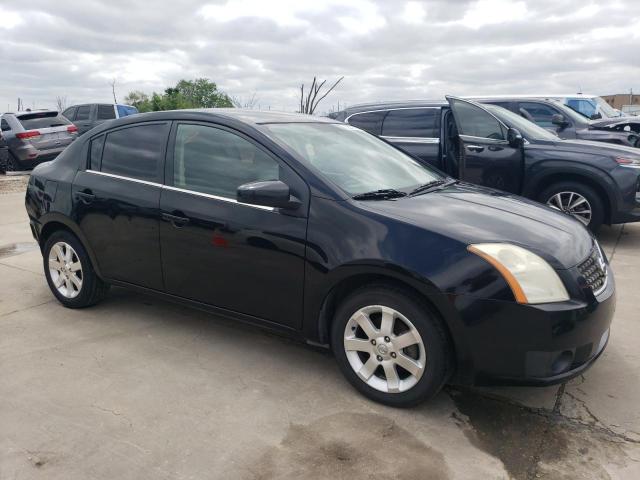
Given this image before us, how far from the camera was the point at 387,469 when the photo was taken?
2.49 m

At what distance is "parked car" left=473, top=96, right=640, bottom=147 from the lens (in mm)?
9406

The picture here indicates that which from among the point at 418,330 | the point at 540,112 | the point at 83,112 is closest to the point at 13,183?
the point at 83,112

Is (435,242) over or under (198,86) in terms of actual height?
under

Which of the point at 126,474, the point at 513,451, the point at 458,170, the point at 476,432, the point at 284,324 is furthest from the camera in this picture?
the point at 458,170

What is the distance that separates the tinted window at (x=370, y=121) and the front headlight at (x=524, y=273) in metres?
5.13

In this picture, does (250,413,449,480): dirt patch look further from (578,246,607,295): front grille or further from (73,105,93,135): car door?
(73,105,93,135): car door

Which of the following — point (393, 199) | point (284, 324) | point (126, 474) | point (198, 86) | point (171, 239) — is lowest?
point (126, 474)

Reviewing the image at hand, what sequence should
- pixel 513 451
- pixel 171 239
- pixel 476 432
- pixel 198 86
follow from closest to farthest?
pixel 513 451
pixel 476 432
pixel 171 239
pixel 198 86

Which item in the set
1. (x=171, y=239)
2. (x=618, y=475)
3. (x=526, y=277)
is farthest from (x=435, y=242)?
(x=171, y=239)

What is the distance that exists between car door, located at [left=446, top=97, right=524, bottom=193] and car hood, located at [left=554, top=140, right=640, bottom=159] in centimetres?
61

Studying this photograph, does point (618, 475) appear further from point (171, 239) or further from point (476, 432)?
point (171, 239)

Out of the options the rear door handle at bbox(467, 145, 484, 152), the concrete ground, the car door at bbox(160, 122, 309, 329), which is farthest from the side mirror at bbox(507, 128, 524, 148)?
the car door at bbox(160, 122, 309, 329)

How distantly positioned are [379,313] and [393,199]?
66 cm

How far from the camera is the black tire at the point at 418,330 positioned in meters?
2.76
